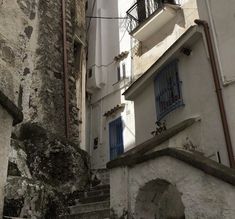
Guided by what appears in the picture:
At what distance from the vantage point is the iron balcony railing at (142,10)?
14.1 meters

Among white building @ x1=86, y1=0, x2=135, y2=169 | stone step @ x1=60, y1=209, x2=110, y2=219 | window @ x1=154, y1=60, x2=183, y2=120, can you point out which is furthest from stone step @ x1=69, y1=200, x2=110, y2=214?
white building @ x1=86, y1=0, x2=135, y2=169

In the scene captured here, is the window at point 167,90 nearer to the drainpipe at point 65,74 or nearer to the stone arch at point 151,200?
the stone arch at point 151,200

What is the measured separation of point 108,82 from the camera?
57.3 feet

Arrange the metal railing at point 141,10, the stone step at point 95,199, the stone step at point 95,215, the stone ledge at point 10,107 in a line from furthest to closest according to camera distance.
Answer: the metal railing at point 141,10 → the stone step at point 95,199 → the stone step at point 95,215 → the stone ledge at point 10,107

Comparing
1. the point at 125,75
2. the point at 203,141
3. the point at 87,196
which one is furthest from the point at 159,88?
the point at 125,75

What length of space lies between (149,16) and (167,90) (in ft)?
18.9

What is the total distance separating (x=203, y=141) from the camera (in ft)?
24.6

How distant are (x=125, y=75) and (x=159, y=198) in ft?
36.8

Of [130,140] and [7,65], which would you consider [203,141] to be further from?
[130,140]

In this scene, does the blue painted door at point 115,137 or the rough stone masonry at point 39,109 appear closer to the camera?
the rough stone masonry at point 39,109

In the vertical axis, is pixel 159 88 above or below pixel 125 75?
below

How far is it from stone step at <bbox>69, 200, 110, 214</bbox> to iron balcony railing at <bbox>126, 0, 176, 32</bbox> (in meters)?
8.39

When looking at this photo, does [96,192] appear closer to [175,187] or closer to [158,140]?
[158,140]

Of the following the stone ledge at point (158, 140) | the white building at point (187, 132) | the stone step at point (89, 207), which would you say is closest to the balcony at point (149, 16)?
the white building at point (187, 132)
